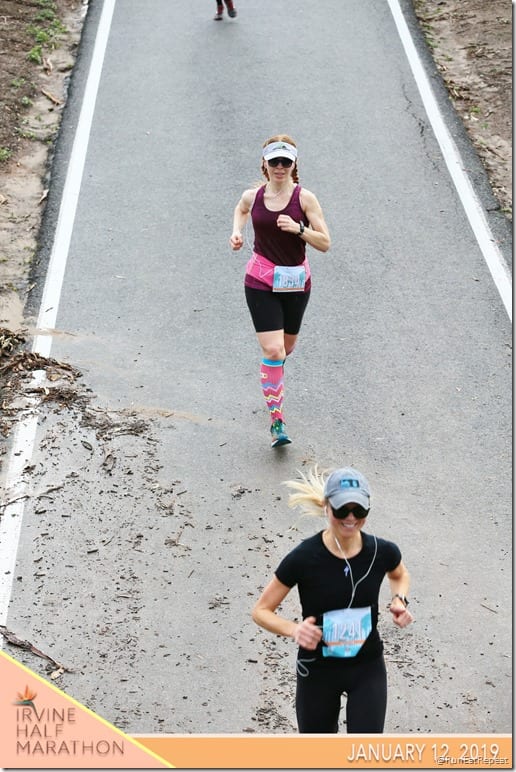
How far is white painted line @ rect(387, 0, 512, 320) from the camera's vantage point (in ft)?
38.4

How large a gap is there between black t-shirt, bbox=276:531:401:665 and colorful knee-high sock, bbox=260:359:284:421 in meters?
3.66

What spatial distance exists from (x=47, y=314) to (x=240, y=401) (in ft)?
7.37

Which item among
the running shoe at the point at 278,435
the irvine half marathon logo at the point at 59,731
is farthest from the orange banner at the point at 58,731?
the running shoe at the point at 278,435

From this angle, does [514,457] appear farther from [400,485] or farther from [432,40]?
[432,40]

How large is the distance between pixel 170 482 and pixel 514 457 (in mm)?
2654

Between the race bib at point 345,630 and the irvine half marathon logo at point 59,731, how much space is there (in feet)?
4.85

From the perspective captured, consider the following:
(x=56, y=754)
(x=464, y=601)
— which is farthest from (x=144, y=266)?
(x=56, y=754)

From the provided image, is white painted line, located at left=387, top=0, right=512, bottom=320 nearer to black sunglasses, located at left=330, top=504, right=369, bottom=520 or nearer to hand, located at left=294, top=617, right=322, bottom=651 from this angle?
black sunglasses, located at left=330, top=504, right=369, bottom=520

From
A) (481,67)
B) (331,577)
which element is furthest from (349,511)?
(481,67)

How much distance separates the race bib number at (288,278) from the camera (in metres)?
9.00

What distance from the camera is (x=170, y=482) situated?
Answer: 883 cm

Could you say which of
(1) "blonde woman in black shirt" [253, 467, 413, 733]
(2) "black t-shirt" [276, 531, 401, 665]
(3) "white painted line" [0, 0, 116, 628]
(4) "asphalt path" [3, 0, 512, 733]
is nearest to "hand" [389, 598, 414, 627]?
(1) "blonde woman in black shirt" [253, 467, 413, 733]

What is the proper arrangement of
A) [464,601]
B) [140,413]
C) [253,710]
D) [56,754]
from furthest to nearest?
[140,413] → [464,601] → [253,710] → [56,754]

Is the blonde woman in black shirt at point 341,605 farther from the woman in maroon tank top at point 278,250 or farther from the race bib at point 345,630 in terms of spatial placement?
the woman in maroon tank top at point 278,250
